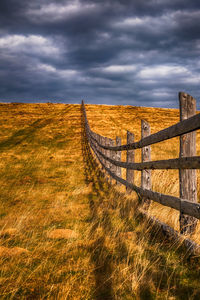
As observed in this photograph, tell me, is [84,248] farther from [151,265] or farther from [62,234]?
[151,265]

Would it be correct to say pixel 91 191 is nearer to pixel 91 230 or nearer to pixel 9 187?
pixel 9 187

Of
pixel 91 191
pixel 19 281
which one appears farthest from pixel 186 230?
pixel 91 191

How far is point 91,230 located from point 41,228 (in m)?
0.93

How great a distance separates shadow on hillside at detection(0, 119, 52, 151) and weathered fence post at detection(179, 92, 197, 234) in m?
15.0

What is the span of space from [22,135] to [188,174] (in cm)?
1980

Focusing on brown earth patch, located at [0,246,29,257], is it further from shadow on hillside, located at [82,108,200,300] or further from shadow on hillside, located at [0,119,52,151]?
shadow on hillside, located at [0,119,52,151]

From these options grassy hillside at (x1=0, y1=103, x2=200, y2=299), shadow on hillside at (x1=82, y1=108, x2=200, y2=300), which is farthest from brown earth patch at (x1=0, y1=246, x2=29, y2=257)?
shadow on hillside at (x1=82, y1=108, x2=200, y2=300)

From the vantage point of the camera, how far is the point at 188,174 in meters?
3.45

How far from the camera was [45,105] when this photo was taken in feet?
142

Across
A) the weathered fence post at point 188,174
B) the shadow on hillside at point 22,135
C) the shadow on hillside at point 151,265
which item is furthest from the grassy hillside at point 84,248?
the shadow on hillside at point 22,135

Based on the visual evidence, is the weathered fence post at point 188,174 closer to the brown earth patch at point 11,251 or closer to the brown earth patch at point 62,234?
the brown earth patch at point 62,234

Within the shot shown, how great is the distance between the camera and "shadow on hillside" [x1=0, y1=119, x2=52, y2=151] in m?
18.0

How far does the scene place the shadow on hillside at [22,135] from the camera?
18.0 metres

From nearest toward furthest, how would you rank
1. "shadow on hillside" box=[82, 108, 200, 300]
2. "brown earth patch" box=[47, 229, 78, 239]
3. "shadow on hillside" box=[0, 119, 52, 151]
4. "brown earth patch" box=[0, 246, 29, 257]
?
1. "shadow on hillside" box=[82, 108, 200, 300]
2. "brown earth patch" box=[0, 246, 29, 257]
3. "brown earth patch" box=[47, 229, 78, 239]
4. "shadow on hillside" box=[0, 119, 52, 151]
